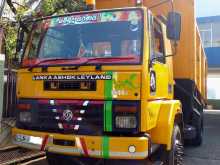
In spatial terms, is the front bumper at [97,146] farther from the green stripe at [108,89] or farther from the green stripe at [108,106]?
the green stripe at [108,89]

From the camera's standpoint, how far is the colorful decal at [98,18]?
5469 millimetres

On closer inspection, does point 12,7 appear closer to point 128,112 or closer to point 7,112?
point 7,112

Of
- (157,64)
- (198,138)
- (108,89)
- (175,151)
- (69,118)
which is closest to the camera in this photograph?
(108,89)

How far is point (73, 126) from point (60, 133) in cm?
21

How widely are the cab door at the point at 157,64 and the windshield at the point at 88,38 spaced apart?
274mm

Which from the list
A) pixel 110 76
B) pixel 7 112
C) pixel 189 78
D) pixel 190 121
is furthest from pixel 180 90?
pixel 7 112

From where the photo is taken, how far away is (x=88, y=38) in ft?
18.6

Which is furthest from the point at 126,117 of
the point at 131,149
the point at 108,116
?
the point at 131,149

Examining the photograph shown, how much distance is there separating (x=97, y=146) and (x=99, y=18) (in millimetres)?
1795

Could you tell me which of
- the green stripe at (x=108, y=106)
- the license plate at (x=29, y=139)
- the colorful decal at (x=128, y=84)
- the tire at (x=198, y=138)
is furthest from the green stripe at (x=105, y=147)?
the tire at (x=198, y=138)

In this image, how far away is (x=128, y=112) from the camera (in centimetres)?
506

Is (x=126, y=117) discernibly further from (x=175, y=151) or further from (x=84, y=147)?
(x=175, y=151)

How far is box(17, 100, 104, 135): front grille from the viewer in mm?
5191

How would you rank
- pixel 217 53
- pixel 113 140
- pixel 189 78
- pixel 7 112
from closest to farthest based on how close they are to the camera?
pixel 113 140 → pixel 189 78 → pixel 7 112 → pixel 217 53
